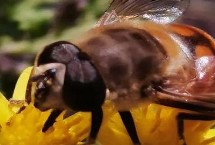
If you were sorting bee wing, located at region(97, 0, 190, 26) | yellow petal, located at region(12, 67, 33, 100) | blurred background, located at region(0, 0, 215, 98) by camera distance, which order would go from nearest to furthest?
bee wing, located at region(97, 0, 190, 26) → yellow petal, located at region(12, 67, 33, 100) → blurred background, located at region(0, 0, 215, 98)

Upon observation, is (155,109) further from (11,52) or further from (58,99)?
(11,52)

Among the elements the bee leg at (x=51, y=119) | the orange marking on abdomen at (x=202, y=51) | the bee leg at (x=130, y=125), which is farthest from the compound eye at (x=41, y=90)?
the orange marking on abdomen at (x=202, y=51)

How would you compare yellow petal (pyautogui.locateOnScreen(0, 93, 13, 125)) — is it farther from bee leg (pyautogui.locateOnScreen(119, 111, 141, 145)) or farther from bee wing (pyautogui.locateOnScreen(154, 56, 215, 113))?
bee wing (pyautogui.locateOnScreen(154, 56, 215, 113))

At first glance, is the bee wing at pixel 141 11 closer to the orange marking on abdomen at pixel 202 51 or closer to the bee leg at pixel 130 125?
the orange marking on abdomen at pixel 202 51

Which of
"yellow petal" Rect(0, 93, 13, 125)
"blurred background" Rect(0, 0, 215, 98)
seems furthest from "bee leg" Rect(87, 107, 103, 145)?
"blurred background" Rect(0, 0, 215, 98)

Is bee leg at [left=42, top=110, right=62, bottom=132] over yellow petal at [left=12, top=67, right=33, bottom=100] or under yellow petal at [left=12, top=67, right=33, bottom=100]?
over

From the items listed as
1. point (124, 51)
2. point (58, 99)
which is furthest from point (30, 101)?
point (124, 51)
